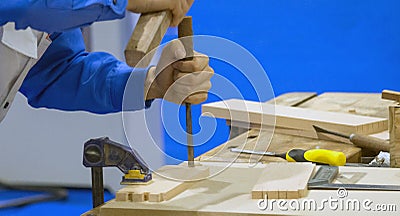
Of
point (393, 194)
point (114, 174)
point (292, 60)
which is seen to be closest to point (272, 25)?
point (292, 60)

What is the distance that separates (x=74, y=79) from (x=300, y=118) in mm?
556

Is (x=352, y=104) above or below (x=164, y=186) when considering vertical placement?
above

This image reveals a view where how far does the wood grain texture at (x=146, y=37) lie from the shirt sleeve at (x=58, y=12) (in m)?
0.05

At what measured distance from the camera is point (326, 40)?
3.20 m

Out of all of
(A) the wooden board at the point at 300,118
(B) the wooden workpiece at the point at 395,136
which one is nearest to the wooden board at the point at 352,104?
(A) the wooden board at the point at 300,118

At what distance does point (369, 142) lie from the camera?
63.9 inches

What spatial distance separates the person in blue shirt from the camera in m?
1.11

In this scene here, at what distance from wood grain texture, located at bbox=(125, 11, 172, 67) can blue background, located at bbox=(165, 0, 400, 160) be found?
1929 mm

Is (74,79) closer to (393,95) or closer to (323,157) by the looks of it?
(323,157)

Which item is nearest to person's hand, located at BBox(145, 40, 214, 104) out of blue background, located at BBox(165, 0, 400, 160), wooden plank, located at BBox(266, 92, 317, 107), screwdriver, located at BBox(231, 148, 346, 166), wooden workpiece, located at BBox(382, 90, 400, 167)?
screwdriver, located at BBox(231, 148, 346, 166)

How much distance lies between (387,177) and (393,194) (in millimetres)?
116

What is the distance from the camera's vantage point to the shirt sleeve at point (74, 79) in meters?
1.66

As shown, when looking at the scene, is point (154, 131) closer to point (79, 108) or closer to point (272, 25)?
point (79, 108)

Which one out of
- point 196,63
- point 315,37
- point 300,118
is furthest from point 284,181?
point 315,37
